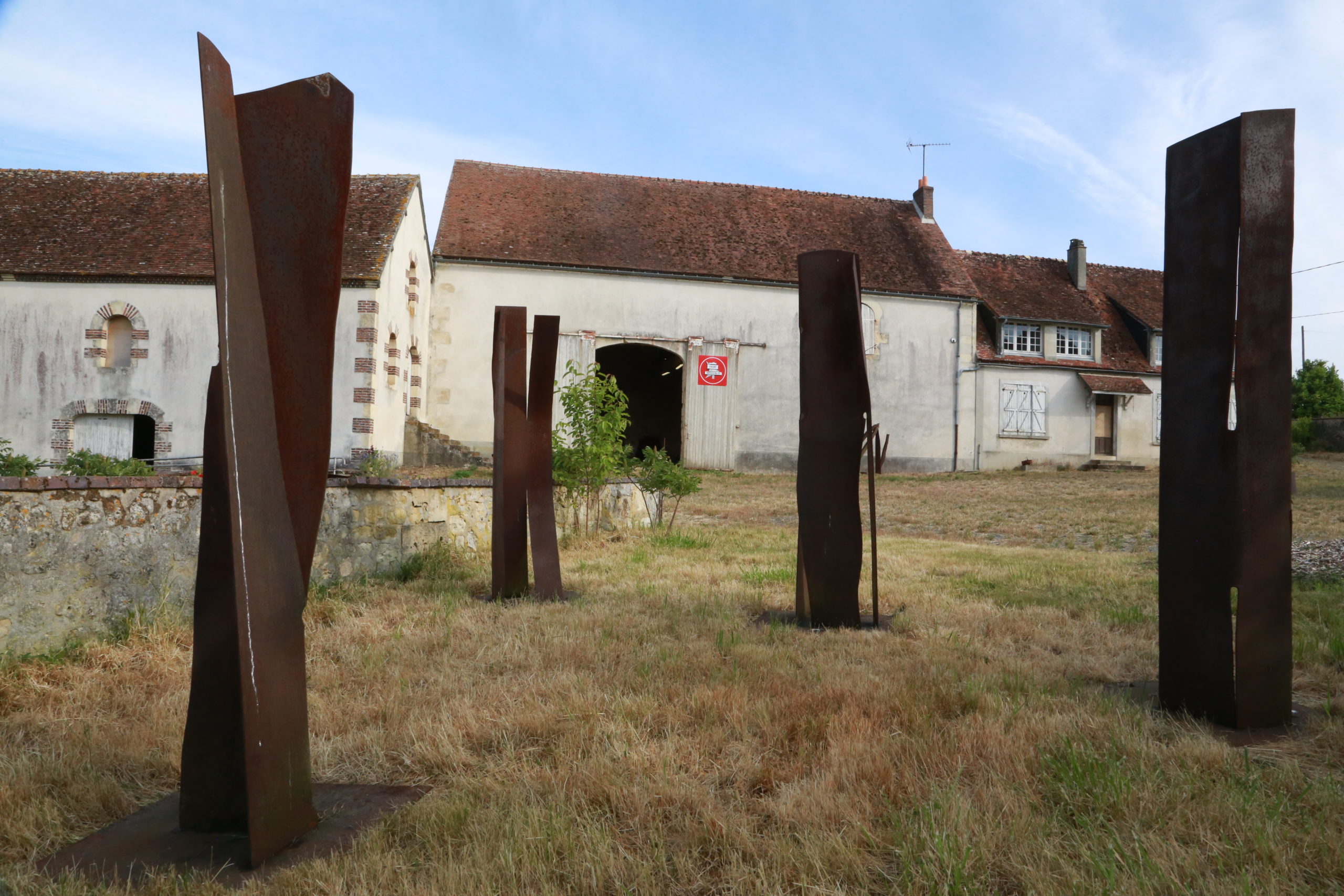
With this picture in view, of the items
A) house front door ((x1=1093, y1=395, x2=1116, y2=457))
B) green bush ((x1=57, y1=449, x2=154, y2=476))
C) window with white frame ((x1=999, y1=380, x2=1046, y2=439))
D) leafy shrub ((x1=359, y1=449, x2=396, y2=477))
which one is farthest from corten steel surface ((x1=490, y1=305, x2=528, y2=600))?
house front door ((x1=1093, y1=395, x2=1116, y2=457))

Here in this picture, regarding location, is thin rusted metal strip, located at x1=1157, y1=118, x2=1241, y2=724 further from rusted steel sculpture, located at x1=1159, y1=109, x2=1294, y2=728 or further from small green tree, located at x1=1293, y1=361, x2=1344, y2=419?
small green tree, located at x1=1293, y1=361, x2=1344, y2=419

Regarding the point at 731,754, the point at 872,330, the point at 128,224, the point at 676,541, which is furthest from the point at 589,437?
the point at 872,330

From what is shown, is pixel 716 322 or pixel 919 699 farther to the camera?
pixel 716 322

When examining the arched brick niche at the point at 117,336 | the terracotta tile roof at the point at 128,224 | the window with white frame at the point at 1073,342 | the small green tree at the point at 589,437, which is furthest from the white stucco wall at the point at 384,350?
the window with white frame at the point at 1073,342

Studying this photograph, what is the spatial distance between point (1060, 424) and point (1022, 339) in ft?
8.87

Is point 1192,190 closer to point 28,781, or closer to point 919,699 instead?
point 919,699

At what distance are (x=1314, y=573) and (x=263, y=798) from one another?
23.7 feet

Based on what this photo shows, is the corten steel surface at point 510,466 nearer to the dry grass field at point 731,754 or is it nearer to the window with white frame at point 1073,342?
the dry grass field at point 731,754

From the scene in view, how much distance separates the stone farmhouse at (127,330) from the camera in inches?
651

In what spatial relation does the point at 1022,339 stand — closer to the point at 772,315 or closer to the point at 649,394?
the point at 772,315

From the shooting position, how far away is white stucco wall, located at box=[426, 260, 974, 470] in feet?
71.8

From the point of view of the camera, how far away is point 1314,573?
650 centimetres

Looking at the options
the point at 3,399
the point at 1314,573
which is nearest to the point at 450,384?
the point at 3,399

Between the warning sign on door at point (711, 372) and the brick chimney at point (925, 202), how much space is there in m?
8.05
